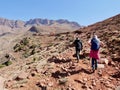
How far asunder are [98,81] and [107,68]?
1586 mm

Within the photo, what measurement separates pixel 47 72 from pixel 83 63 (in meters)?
2.22

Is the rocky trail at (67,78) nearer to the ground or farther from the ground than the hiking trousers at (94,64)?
nearer to the ground

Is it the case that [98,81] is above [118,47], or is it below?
below

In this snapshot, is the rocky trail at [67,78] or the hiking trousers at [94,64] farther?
the hiking trousers at [94,64]

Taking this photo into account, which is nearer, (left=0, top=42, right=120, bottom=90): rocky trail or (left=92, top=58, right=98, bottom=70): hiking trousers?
(left=0, top=42, right=120, bottom=90): rocky trail

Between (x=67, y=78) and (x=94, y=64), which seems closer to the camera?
(x=67, y=78)

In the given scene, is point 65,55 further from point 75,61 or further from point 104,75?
point 104,75

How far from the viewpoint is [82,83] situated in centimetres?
1502

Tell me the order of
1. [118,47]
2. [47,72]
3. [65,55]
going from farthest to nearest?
[65,55] < [118,47] < [47,72]

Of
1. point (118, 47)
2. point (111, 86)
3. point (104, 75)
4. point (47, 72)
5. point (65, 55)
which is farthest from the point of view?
point (65, 55)

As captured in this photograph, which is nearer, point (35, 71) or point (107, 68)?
point (107, 68)

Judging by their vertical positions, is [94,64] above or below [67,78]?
above

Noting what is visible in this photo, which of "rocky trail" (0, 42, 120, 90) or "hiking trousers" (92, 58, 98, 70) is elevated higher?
"hiking trousers" (92, 58, 98, 70)

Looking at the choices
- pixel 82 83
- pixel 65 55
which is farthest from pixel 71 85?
pixel 65 55
